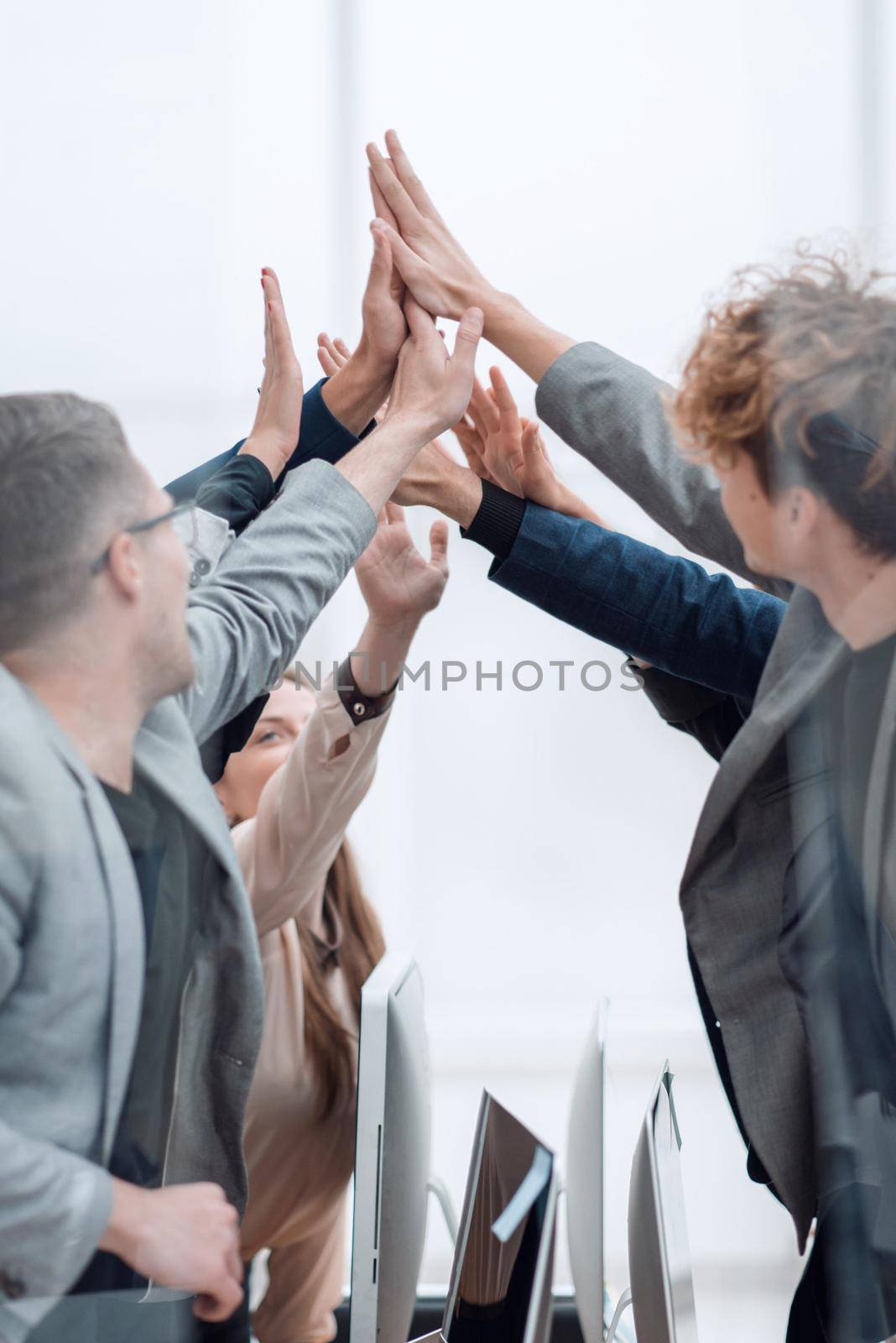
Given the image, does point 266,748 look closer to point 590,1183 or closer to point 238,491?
point 238,491

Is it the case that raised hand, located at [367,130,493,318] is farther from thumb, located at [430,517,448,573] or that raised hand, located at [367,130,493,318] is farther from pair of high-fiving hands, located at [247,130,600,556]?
thumb, located at [430,517,448,573]

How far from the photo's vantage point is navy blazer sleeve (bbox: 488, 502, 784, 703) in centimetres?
95

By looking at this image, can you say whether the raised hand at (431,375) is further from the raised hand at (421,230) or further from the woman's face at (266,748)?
the woman's face at (266,748)

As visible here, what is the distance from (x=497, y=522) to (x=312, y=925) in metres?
0.51

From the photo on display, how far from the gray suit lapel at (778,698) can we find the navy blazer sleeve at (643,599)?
0.31 feet

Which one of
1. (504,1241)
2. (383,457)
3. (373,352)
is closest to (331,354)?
(373,352)

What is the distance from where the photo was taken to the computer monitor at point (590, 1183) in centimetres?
89

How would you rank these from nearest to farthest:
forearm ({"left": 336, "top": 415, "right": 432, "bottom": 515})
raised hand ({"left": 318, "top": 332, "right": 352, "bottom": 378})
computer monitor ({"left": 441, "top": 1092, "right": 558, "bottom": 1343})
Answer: computer monitor ({"left": 441, "top": 1092, "right": 558, "bottom": 1343}) < forearm ({"left": 336, "top": 415, "right": 432, "bottom": 515}) < raised hand ({"left": 318, "top": 332, "right": 352, "bottom": 378})

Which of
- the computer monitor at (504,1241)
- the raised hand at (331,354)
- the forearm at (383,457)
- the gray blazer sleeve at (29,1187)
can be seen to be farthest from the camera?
the raised hand at (331,354)

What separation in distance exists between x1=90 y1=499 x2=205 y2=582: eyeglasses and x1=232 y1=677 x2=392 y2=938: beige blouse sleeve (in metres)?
0.26

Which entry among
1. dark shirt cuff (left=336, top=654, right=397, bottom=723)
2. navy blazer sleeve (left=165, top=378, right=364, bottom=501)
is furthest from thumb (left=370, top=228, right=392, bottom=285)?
dark shirt cuff (left=336, top=654, right=397, bottom=723)

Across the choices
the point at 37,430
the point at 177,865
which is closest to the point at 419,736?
the point at 177,865

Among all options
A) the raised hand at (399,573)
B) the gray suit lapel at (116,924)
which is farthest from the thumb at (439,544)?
the gray suit lapel at (116,924)

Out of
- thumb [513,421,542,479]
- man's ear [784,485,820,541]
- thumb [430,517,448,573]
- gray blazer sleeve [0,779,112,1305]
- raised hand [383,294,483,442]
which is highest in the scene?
raised hand [383,294,483,442]
